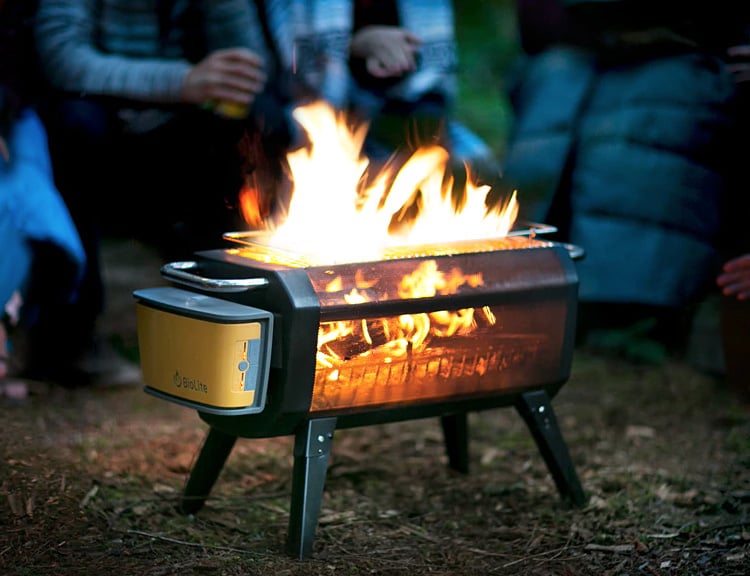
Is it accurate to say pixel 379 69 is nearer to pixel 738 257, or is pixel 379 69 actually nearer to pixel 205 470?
pixel 738 257

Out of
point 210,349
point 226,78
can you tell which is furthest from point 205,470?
point 226,78

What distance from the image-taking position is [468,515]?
2.71 m

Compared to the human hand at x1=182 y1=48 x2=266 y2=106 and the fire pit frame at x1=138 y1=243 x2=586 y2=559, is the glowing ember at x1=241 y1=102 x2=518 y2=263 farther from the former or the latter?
the human hand at x1=182 y1=48 x2=266 y2=106

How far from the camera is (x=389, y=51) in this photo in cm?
377

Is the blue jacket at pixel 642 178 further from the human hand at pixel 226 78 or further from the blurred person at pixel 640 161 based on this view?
the human hand at pixel 226 78

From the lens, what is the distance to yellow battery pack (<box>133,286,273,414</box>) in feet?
6.89

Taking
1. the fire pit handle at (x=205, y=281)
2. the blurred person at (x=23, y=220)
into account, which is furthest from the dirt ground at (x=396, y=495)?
the fire pit handle at (x=205, y=281)

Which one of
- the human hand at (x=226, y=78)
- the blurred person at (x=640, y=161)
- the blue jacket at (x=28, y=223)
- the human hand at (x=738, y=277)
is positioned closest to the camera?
the human hand at (x=738, y=277)

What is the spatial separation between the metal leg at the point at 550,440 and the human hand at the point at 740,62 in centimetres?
181

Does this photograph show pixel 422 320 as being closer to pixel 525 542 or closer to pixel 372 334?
pixel 372 334

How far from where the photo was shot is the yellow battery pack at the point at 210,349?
2.10m

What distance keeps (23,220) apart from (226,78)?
0.77 m

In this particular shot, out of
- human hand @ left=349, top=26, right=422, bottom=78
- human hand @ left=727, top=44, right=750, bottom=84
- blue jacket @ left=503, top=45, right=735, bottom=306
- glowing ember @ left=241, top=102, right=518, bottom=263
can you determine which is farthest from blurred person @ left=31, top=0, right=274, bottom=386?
human hand @ left=727, top=44, right=750, bottom=84

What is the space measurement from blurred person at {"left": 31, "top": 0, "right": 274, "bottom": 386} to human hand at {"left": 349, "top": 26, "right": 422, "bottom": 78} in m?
0.45
